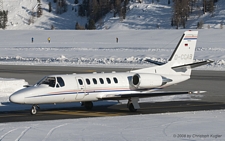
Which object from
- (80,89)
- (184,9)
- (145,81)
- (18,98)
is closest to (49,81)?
(80,89)

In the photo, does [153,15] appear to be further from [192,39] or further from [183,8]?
[192,39]

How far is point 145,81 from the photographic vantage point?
20.6 m

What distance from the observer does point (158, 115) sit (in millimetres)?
18562

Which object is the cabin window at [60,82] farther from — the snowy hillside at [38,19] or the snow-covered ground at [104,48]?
the snowy hillside at [38,19]

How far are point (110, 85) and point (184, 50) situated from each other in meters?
4.48

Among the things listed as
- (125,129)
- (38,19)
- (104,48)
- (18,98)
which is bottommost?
(38,19)

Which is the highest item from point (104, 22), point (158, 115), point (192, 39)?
point (192, 39)

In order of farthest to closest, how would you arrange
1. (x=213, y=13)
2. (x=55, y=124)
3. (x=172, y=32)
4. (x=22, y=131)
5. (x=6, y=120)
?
(x=213, y=13), (x=172, y=32), (x=6, y=120), (x=55, y=124), (x=22, y=131)

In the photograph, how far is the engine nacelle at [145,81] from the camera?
20547 mm

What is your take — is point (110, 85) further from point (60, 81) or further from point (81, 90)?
point (60, 81)

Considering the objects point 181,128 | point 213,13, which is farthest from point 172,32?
point 181,128

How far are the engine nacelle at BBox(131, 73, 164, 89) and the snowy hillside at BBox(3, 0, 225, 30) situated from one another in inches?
3226

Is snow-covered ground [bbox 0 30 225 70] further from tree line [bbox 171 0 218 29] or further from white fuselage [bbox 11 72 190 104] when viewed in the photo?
tree line [bbox 171 0 218 29]

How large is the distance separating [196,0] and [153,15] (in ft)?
47.1
